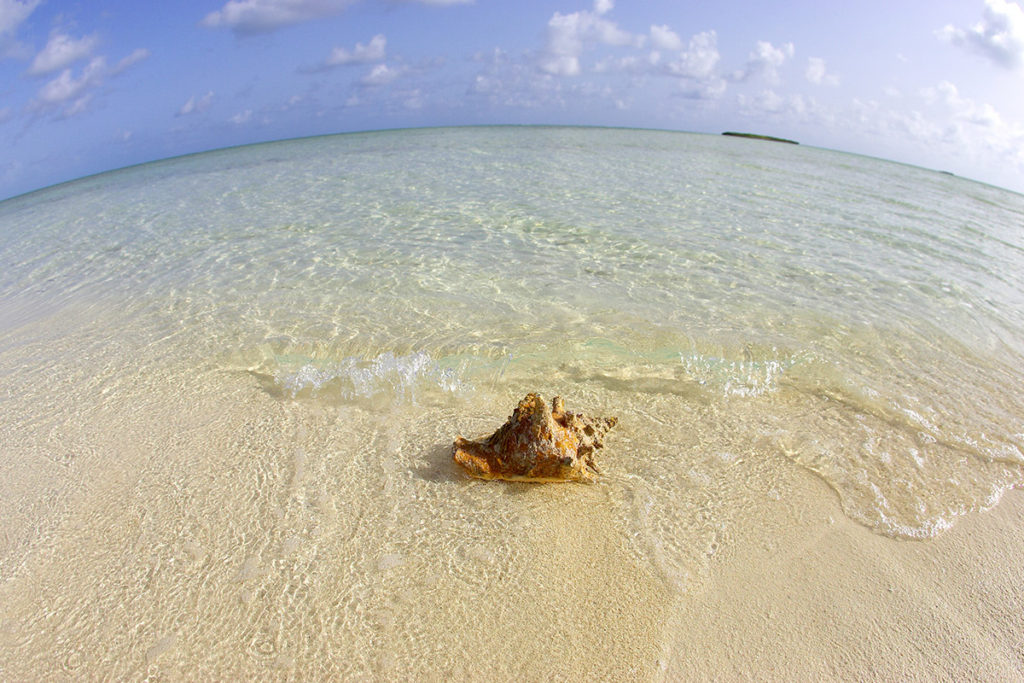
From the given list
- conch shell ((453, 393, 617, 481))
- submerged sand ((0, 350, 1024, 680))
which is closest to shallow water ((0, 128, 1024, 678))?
submerged sand ((0, 350, 1024, 680))

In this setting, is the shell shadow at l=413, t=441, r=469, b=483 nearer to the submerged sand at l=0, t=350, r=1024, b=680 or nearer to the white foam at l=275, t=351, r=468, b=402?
the submerged sand at l=0, t=350, r=1024, b=680

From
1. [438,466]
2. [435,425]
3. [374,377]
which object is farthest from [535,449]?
[374,377]

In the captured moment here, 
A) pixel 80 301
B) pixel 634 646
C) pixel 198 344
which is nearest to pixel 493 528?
pixel 634 646

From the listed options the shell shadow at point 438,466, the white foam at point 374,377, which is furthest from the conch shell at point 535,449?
the white foam at point 374,377

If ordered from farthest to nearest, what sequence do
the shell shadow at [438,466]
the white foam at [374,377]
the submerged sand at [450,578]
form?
the white foam at [374,377], the shell shadow at [438,466], the submerged sand at [450,578]

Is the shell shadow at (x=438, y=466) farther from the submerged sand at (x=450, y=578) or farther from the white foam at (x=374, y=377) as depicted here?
the white foam at (x=374, y=377)

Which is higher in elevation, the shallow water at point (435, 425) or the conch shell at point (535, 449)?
the conch shell at point (535, 449)

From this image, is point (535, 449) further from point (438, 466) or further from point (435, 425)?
point (435, 425)
